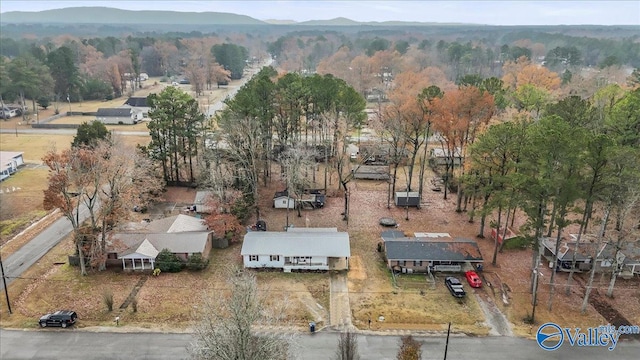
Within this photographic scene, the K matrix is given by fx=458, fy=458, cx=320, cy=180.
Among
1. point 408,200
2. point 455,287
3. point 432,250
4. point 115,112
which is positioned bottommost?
point 455,287

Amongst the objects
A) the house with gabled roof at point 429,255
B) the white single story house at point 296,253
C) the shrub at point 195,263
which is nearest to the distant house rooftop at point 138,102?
the shrub at point 195,263

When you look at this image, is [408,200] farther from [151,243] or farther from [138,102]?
[138,102]

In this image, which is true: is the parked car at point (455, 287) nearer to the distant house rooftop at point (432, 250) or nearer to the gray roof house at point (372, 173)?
the distant house rooftop at point (432, 250)

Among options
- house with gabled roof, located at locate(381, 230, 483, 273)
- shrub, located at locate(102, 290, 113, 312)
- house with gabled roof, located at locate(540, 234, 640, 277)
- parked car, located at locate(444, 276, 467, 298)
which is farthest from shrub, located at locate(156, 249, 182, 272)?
house with gabled roof, located at locate(540, 234, 640, 277)

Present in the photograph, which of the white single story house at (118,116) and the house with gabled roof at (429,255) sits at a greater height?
the white single story house at (118,116)

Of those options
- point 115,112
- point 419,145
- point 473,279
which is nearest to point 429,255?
point 473,279
